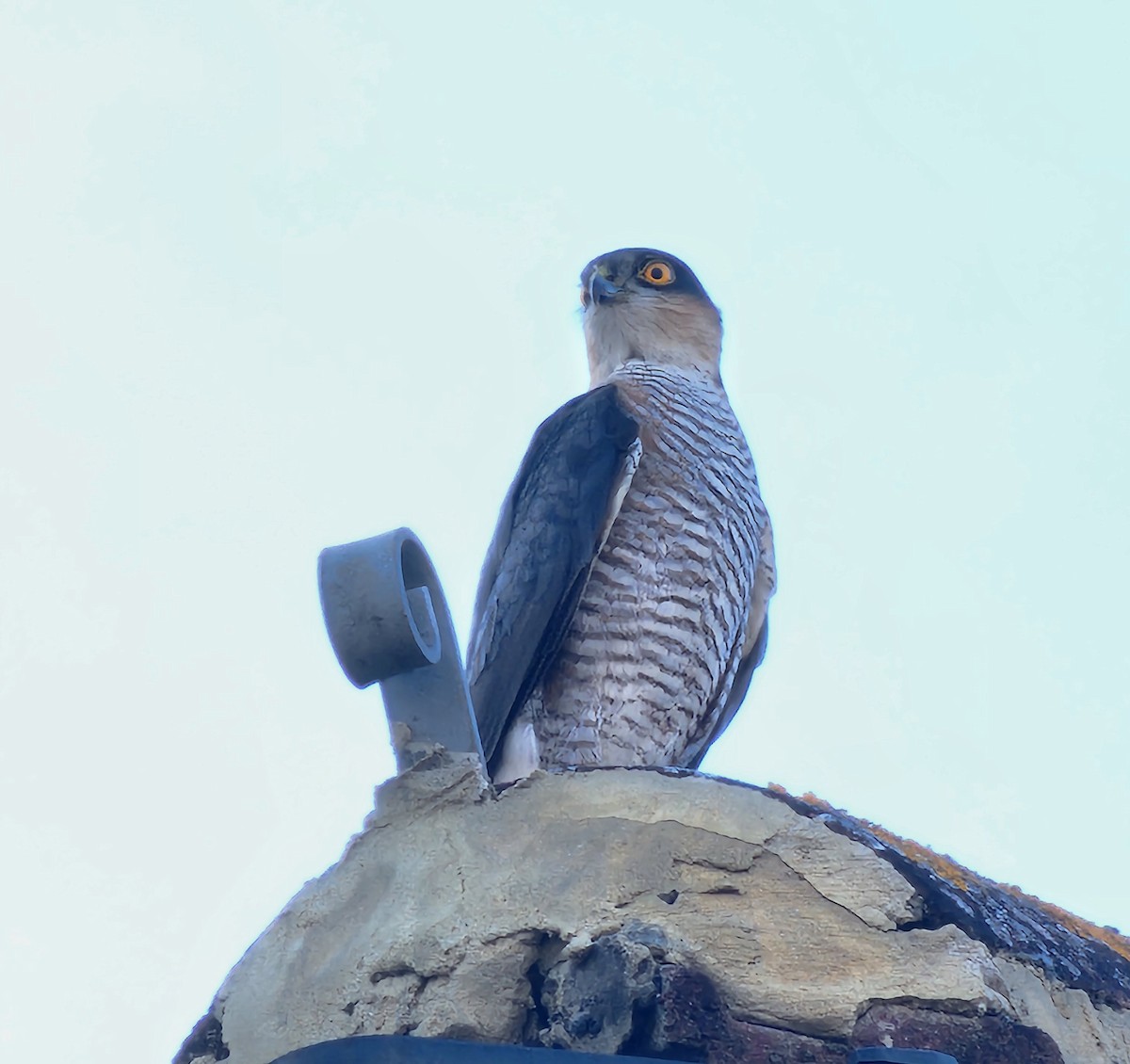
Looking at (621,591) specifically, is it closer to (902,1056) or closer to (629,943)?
(629,943)

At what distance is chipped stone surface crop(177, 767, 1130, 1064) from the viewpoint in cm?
264

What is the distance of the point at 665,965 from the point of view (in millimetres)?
2670

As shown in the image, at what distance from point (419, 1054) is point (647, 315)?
4111 millimetres

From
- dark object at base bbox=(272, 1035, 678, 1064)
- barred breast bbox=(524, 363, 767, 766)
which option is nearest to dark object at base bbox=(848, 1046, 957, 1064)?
dark object at base bbox=(272, 1035, 678, 1064)

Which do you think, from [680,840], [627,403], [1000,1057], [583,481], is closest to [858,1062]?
[1000,1057]

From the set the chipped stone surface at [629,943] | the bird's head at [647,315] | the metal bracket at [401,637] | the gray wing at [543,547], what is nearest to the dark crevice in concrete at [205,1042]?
the chipped stone surface at [629,943]

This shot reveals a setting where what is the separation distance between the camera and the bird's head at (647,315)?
6180 millimetres

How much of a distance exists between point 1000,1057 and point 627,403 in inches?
117

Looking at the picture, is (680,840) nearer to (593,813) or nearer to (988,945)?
(593,813)

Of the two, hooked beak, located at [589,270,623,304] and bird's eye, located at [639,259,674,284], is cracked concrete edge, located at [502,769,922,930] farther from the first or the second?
bird's eye, located at [639,259,674,284]

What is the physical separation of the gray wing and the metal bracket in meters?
1.29

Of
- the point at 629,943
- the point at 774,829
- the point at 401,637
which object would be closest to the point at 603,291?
the point at 401,637

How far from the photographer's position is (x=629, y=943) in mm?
2703

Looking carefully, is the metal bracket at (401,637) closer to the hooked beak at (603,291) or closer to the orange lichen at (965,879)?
the orange lichen at (965,879)
